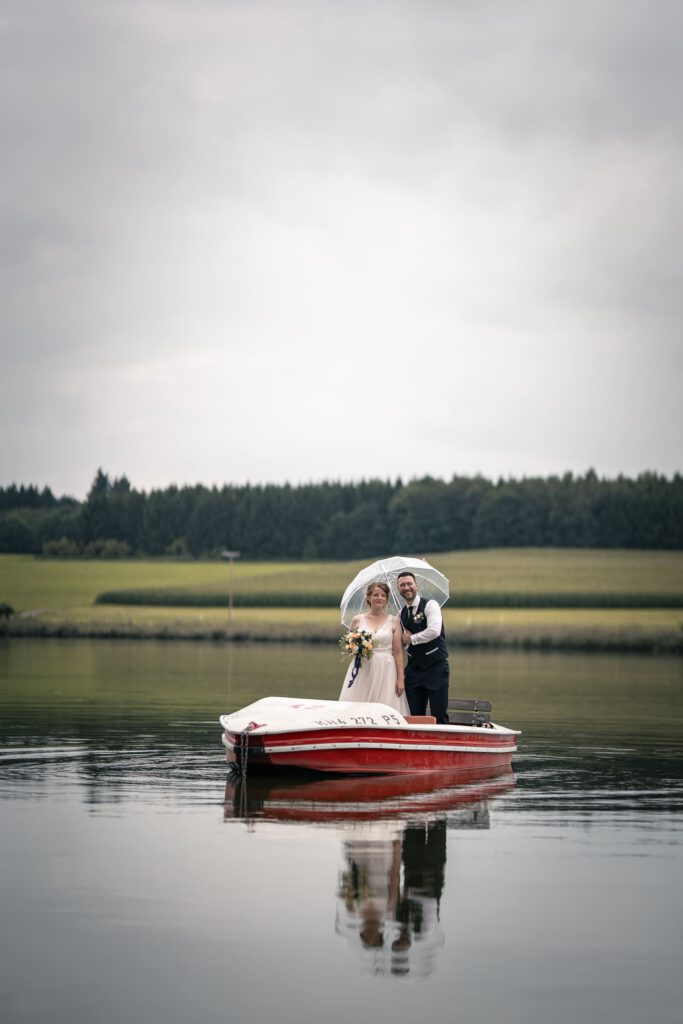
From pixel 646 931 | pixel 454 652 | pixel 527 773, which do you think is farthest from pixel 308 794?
pixel 454 652

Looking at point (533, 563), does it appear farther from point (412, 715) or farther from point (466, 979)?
point (466, 979)

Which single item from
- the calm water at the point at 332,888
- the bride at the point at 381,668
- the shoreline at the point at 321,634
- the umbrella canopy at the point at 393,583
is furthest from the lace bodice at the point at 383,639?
the shoreline at the point at 321,634

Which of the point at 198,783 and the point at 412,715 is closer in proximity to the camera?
the point at 198,783

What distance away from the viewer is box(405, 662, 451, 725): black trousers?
17531 mm

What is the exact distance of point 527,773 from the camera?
711 inches

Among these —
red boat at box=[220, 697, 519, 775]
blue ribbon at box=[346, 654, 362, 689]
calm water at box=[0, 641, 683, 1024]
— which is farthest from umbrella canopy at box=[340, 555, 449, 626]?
calm water at box=[0, 641, 683, 1024]

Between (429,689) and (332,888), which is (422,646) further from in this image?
(332,888)

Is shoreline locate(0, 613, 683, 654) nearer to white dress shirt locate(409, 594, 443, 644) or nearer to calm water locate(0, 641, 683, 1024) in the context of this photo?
calm water locate(0, 641, 683, 1024)

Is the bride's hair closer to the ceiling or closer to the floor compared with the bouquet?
closer to the ceiling

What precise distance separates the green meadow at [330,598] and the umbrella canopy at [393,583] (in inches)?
1604

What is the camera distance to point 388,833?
512 inches

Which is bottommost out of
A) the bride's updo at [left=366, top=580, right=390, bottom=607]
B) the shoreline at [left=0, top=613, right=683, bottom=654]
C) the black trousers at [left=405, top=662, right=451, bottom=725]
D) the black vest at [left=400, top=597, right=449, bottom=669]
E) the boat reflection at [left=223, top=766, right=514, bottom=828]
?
the shoreline at [left=0, top=613, right=683, bottom=654]

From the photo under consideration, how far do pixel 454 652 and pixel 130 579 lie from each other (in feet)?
131

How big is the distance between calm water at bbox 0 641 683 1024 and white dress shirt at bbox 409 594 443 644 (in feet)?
5.48
